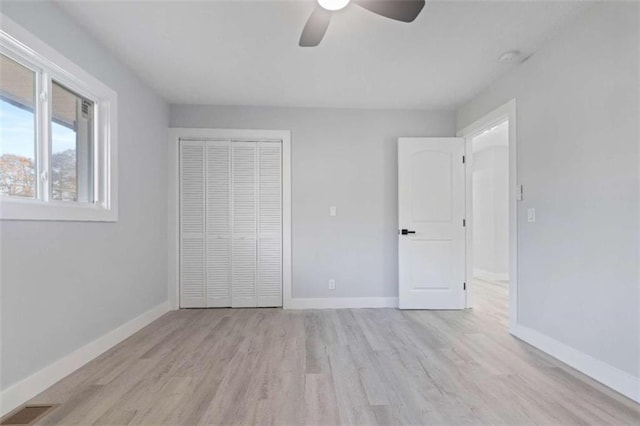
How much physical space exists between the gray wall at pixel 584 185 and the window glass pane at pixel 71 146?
3.57 meters

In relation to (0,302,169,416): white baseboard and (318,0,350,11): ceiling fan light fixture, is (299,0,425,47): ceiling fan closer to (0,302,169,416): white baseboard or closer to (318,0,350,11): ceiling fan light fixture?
(318,0,350,11): ceiling fan light fixture

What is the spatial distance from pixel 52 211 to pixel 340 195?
2718 mm

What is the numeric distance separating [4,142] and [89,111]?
32.6 inches

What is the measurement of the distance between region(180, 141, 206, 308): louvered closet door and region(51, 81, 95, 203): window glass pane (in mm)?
1302

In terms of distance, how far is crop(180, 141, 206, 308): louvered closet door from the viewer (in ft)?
12.6

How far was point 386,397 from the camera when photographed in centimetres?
188

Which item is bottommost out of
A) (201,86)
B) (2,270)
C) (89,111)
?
(2,270)

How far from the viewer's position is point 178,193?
3834 mm

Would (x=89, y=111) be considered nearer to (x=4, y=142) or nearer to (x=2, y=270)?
(x=4, y=142)

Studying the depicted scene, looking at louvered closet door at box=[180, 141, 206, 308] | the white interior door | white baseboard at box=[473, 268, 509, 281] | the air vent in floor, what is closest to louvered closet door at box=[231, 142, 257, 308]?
louvered closet door at box=[180, 141, 206, 308]

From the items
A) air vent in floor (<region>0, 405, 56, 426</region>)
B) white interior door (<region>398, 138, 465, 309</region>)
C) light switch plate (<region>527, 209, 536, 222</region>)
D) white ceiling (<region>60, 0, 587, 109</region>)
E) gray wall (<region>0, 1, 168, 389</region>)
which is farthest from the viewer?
white interior door (<region>398, 138, 465, 309</region>)

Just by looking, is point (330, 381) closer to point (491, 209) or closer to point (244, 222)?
point (244, 222)

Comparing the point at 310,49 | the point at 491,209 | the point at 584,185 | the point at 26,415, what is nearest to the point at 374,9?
the point at 310,49

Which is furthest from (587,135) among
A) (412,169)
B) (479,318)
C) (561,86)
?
(479,318)
